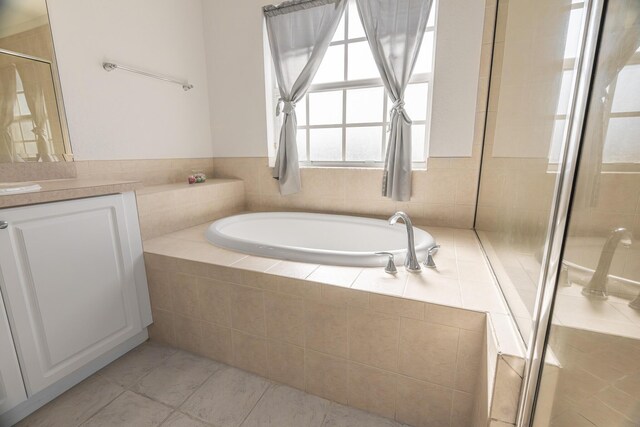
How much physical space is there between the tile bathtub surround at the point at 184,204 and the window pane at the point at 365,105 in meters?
1.20

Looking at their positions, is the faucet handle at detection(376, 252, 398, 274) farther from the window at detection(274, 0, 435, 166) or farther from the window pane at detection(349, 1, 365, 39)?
the window pane at detection(349, 1, 365, 39)

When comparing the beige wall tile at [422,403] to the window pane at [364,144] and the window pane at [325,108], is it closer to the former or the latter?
the window pane at [364,144]

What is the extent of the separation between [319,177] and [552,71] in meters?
1.75

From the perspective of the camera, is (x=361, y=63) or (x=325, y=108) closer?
(x=361, y=63)

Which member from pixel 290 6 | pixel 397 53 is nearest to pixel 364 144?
pixel 397 53

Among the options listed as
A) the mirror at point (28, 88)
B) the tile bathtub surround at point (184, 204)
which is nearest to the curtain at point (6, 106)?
the mirror at point (28, 88)

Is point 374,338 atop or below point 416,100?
below

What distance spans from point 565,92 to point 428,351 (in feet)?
2.90

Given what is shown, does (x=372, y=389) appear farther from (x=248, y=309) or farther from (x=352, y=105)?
(x=352, y=105)

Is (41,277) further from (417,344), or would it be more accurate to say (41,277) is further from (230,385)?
(417,344)

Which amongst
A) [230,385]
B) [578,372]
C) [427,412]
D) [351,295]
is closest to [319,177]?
[351,295]

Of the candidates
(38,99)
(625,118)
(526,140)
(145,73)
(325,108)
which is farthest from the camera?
(325,108)

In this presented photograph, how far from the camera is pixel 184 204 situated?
2.02m

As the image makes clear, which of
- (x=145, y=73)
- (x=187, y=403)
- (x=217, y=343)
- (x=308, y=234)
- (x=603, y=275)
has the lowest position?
(x=187, y=403)
